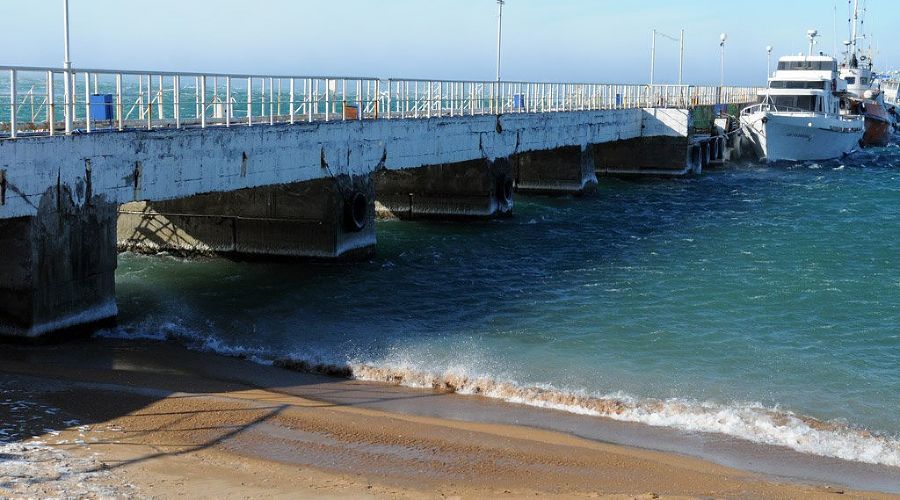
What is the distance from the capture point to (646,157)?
53062 millimetres

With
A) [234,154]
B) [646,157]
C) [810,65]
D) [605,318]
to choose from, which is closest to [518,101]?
[646,157]

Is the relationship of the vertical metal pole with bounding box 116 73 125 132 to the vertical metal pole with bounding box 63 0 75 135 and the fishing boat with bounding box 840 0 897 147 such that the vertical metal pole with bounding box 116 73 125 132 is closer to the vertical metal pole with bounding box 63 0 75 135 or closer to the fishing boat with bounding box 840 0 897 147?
the vertical metal pole with bounding box 63 0 75 135

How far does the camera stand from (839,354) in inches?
715

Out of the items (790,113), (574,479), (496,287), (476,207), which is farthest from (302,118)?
(790,113)

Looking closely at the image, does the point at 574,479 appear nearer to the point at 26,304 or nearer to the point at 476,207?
the point at 26,304

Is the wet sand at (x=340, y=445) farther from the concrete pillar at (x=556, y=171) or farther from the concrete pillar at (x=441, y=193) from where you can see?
the concrete pillar at (x=556, y=171)

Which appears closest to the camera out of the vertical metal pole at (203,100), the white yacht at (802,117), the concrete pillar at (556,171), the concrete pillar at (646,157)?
the vertical metal pole at (203,100)

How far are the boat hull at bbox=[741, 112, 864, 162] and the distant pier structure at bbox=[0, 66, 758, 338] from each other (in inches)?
420

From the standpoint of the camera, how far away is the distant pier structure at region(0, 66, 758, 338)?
16.0 meters

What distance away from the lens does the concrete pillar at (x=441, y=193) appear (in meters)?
34.2

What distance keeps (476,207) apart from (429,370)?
18.2 metres

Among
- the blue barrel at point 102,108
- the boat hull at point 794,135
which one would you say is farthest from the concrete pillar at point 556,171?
the blue barrel at point 102,108

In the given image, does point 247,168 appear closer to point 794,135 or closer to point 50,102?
point 50,102

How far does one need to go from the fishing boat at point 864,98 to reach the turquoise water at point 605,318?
1670 inches
